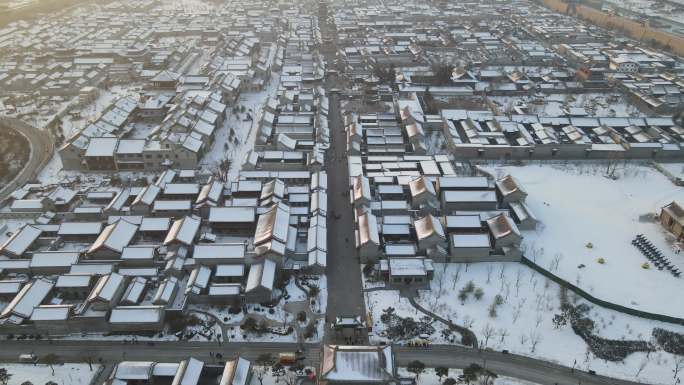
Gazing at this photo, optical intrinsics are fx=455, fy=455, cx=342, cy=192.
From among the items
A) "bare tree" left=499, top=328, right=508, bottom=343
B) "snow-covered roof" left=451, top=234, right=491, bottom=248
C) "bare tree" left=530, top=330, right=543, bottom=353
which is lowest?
"bare tree" left=530, top=330, right=543, bottom=353

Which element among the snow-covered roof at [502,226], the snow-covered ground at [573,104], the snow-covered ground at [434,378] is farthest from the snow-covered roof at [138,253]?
the snow-covered ground at [573,104]

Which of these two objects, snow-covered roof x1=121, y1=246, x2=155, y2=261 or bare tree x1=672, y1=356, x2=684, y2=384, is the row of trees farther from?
snow-covered roof x1=121, y1=246, x2=155, y2=261

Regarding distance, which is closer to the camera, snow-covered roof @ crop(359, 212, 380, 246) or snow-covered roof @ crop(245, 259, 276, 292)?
snow-covered roof @ crop(245, 259, 276, 292)

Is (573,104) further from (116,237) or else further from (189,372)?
(189,372)

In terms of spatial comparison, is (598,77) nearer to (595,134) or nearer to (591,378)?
(595,134)

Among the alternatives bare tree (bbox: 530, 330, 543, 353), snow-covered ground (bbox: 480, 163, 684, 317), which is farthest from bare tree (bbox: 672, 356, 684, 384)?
bare tree (bbox: 530, 330, 543, 353)

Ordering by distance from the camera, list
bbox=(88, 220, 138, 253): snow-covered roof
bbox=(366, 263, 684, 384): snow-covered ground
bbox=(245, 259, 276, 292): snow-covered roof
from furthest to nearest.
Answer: bbox=(88, 220, 138, 253): snow-covered roof → bbox=(245, 259, 276, 292): snow-covered roof → bbox=(366, 263, 684, 384): snow-covered ground
